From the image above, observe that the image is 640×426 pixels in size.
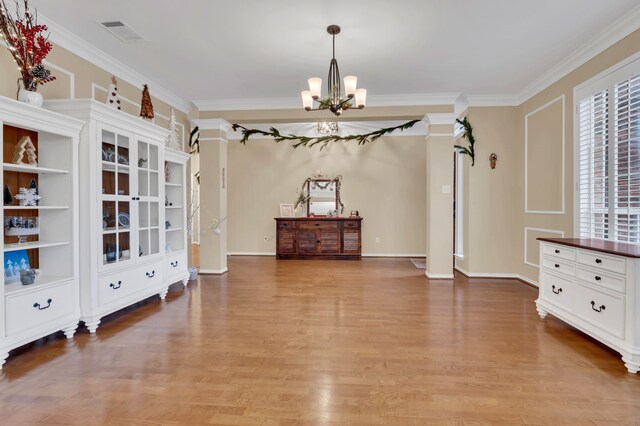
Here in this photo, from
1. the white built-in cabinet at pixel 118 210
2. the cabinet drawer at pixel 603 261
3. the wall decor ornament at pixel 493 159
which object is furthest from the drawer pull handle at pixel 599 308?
the white built-in cabinet at pixel 118 210

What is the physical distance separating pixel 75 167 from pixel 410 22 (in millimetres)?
3247

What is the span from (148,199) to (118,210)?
0.44m

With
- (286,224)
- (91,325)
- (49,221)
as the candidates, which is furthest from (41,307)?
(286,224)

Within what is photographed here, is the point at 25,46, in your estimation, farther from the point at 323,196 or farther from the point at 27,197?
the point at 323,196

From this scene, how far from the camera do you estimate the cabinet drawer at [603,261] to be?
247 centimetres

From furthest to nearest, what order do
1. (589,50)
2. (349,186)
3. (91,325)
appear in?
(349,186), (589,50), (91,325)

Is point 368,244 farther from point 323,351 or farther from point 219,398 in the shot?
point 219,398

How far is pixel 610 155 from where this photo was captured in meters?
3.40

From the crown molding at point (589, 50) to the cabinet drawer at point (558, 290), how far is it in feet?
7.72

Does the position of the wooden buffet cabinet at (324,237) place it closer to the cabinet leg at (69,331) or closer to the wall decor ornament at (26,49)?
the cabinet leg at (69,331)

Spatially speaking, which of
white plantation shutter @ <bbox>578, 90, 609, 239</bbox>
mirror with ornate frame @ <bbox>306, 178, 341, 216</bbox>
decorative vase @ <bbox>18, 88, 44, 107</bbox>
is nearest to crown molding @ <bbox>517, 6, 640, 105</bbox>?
white plantation shutter @ <bbox>578, 90, 609, 239</bbox>

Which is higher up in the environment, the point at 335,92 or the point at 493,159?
the point at 335,92

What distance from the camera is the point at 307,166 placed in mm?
7598

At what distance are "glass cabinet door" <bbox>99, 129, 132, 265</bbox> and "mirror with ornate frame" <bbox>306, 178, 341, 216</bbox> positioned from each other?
14.1 ft
